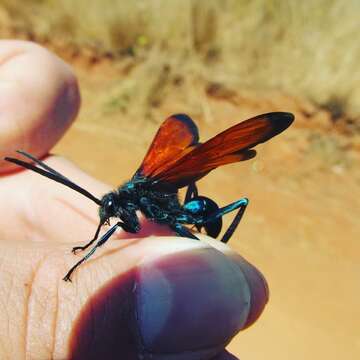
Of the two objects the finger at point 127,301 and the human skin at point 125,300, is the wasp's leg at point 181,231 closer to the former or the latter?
the human skin at point 125,300

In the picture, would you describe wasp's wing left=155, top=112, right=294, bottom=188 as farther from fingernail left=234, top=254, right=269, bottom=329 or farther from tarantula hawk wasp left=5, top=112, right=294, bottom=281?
fingernail left=234, top=254, right=269, bottom=329

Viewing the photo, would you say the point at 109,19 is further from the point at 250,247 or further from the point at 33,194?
the point at 33,194

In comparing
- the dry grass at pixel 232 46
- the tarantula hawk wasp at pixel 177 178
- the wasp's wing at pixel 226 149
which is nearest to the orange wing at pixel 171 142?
the tarantula hawk wasp at pixel 177 178

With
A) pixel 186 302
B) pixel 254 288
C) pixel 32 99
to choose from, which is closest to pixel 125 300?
pixel 186 302

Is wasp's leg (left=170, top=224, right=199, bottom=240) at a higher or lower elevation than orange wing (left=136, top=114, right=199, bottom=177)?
lower

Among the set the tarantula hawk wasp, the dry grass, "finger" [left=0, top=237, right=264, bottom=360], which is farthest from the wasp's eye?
the dry grass

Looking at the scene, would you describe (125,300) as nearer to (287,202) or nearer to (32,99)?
(32,99)
